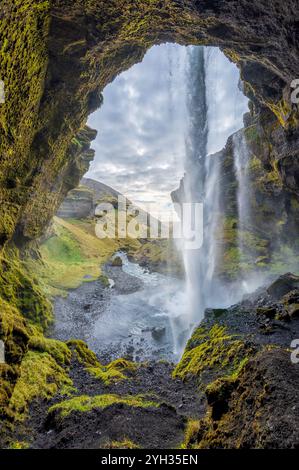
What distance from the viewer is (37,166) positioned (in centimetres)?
1602

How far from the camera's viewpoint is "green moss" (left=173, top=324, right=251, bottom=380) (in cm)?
894

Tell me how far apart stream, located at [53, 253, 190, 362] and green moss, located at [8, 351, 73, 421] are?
7165 mm

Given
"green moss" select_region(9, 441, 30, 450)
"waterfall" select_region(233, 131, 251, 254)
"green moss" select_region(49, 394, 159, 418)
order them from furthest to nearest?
"waterfall" select_region(233, 131, 251, 254)
"green moss" select_region(49, 394, 159, 418)
"green moss" select_region(9, 441, 30, 450)

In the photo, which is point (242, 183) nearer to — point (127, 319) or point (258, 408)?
point (127, 319)

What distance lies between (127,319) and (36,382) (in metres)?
16.3

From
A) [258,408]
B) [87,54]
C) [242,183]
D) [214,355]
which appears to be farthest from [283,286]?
[242,183]

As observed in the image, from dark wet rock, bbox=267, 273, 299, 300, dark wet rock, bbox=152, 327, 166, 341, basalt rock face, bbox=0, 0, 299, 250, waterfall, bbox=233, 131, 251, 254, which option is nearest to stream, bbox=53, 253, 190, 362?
dark wet rock, bbox=152, 327, 166, 341

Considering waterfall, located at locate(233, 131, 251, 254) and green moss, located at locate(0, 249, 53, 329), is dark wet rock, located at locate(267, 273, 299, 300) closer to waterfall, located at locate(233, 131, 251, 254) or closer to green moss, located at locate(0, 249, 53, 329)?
green moss, located at locate(0, 249, 53, 329)

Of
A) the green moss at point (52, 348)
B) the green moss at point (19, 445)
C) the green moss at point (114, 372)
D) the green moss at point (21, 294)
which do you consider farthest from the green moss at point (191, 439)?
the green moss at point (21, 294)

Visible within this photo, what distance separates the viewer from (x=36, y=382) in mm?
8078

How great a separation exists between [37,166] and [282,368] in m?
16.6
